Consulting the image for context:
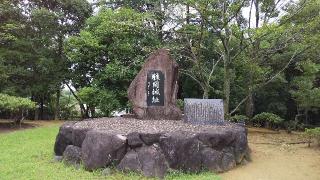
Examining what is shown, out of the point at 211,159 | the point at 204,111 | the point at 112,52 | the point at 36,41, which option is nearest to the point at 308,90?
the point at 204,111

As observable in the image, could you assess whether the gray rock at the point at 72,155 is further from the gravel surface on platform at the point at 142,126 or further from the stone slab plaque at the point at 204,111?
the stone slab plaque at the point at 204,111

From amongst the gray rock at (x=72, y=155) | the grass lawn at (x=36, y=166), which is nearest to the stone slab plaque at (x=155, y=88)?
the gray rock at (x=72, y=155)

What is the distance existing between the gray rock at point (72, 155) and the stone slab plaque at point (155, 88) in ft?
9.79

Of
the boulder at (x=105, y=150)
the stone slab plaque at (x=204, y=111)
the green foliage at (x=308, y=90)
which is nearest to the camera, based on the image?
the boulder at (x=105, y=150)

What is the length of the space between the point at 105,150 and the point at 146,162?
3.27 feet

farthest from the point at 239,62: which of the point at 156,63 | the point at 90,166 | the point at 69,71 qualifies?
the point at 69,71

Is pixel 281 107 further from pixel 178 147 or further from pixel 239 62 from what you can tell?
pixel 178 147

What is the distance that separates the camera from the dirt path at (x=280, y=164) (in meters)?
8.44

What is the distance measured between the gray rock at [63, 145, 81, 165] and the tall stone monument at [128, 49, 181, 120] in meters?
2.71

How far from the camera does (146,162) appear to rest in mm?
8062

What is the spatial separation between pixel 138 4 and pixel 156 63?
9.54m

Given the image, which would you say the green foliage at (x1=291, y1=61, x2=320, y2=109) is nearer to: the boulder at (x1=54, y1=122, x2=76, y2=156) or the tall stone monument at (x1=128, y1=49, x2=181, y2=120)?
the tall stone monument at (x1=128, y1=49, x2=181, y2=120)

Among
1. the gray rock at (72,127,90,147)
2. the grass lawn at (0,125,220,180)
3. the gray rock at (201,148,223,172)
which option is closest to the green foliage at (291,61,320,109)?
the gray rock at (201,148,223,172)

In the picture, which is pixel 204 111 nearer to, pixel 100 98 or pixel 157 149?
pixel 157 149
